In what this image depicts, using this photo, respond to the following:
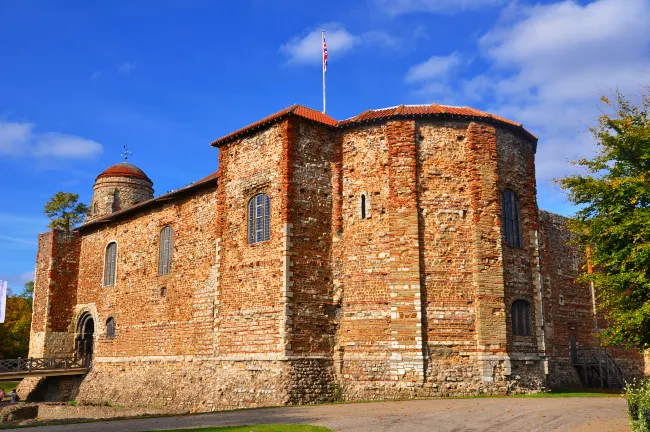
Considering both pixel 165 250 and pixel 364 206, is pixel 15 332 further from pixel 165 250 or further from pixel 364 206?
pixel 364 206

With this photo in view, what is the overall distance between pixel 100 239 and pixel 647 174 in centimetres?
2536

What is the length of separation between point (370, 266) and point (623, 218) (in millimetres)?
7436

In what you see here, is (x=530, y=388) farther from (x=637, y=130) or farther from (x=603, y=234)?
(x=637, y=130)

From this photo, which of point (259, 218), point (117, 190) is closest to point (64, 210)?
point (117, 190)

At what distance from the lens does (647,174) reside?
1552 cm

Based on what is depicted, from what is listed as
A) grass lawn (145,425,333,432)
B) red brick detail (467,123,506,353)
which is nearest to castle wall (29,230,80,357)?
grass lawn (145,425,333,432)

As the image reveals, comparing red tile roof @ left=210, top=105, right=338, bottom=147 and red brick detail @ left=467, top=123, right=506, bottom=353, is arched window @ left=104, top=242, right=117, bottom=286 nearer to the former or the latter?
red tile roof @ left=210, top=105, right=338, bottom=147

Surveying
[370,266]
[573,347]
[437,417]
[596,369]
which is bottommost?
[437,417]

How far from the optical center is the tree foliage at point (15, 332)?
4150cm

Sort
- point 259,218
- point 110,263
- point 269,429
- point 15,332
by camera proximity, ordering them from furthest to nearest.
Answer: point 15,332
point 110,263
point 259,218
point 269,429

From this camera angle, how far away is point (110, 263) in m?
30.4

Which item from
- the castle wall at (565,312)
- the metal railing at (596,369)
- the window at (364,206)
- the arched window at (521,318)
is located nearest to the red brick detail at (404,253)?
the window at (364,206)

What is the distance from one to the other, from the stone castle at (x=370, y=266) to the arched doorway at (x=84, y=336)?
994 centimetres

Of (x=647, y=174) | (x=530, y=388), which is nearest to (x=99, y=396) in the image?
(x=530, y=388)
